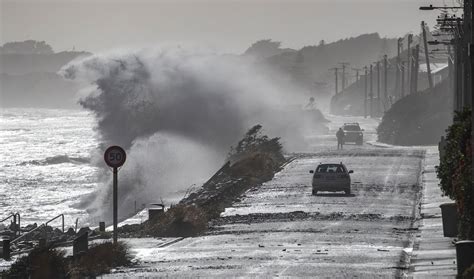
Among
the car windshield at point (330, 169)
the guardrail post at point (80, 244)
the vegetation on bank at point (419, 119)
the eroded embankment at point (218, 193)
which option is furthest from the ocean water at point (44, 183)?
the guardrail post at point (80, 244)

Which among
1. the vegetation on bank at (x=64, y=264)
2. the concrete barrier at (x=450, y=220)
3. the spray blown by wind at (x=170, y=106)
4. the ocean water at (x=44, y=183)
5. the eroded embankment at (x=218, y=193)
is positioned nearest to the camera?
the vegetation on bank at (x=64, y=264)

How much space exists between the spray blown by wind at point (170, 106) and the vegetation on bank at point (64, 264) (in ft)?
140

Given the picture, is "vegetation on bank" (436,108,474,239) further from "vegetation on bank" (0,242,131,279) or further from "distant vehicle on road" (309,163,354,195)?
"distant vehicle on road" (309,163,354,195)

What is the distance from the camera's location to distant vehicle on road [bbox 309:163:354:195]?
5062cm

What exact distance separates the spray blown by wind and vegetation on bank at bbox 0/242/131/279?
42.5 meters

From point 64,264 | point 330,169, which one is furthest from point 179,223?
point 330,169

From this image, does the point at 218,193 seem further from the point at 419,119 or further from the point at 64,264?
the point at 419,119

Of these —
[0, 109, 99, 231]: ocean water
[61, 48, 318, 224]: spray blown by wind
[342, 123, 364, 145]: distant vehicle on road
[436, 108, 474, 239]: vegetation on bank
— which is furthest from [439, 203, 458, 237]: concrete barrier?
[342, 123, 364, 145]: distant vehicle on road

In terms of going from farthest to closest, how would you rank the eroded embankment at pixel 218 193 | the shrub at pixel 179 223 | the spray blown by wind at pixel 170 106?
the spray blown by wind at pixel 170 106 → the eroded embankment at pixel 218 193 → the shrub at pixel 179 223

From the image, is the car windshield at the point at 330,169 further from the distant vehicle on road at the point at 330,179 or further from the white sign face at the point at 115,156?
the white sign face at the point at 115,156

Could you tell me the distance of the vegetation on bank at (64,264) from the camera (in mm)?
24188

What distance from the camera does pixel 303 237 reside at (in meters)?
34.3

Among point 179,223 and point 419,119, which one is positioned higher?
point 419,119

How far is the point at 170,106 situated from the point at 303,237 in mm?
54374
